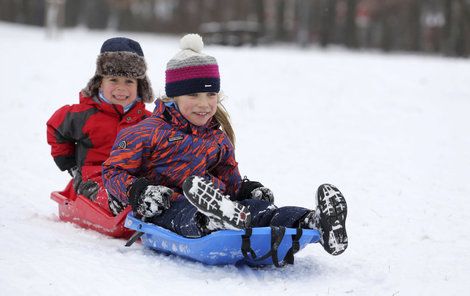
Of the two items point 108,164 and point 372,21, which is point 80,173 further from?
point 372,21

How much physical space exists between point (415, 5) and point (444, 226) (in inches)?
1250

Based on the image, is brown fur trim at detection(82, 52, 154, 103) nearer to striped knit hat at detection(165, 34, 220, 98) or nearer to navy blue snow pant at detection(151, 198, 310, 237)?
striped knit hat at detection(165, 34, 220, 98)

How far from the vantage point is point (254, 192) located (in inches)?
150

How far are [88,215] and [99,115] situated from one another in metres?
0.75

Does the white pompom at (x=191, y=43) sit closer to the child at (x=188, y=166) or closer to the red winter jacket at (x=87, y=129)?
the child at (x=188, y=166)

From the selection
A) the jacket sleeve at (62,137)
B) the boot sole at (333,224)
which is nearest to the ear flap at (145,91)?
the jacket sleeve at (62,137)

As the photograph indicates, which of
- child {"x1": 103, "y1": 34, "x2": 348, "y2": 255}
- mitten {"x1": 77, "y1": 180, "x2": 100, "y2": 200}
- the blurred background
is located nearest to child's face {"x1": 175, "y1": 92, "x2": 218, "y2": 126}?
child {"x1": 103, "y1": 34, "x2": 348, "y2": 255}

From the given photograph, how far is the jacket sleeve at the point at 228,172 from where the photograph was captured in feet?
12.6

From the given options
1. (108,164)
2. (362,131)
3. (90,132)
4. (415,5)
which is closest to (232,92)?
(362,131)

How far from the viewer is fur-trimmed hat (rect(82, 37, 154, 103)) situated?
4445 mm

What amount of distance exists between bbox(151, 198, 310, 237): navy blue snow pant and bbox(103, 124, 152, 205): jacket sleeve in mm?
258

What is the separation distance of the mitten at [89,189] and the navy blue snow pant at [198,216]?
2.42 feet

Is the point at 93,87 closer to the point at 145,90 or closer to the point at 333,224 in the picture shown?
the point at 145,90

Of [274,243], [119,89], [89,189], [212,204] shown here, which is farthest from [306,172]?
[212,204]
